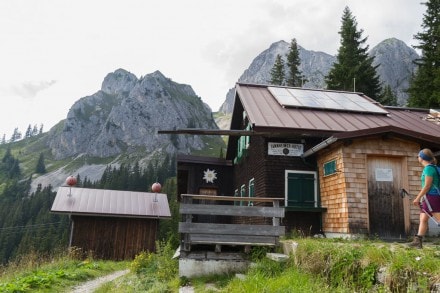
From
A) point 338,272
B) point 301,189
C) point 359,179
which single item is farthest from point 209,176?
point 338,272

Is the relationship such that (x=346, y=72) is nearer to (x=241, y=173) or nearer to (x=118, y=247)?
(x=241, y=173)

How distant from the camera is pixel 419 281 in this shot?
15.2 ft

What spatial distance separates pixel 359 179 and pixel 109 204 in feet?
56.6

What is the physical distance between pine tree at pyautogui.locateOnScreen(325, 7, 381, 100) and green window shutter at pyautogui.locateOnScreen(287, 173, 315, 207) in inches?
1039

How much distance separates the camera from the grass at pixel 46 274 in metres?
10.6

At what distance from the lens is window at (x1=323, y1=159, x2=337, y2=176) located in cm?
1216

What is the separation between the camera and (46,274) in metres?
12.5

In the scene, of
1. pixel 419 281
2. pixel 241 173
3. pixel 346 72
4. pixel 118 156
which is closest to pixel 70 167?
pixel 118 156

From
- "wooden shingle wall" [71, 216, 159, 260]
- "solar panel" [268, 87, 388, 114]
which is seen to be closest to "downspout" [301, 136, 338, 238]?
"solar panel" [268, 87, 388, 114]

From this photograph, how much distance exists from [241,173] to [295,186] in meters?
5.88

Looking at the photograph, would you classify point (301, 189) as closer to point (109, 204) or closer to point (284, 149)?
point (284, 149)

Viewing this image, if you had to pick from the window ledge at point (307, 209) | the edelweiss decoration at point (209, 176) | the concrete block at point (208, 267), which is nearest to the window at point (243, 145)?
the edelweiss decoration at point (209, 176)

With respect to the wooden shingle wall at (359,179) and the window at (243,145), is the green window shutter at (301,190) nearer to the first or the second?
the wooden shingle wall at (359,179)

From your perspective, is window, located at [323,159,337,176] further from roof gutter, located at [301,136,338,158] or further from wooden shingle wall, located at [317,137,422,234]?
roof gutter, located at [301,136,338,158]
